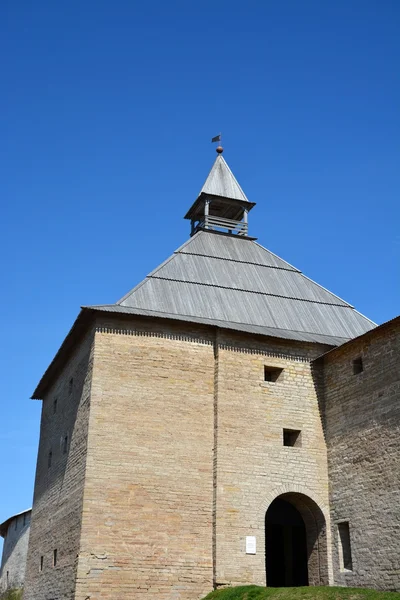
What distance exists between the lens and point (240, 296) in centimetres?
2130

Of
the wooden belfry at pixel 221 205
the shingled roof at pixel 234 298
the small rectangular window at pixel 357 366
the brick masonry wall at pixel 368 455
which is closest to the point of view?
the brick masonry wall at pixel 368 455

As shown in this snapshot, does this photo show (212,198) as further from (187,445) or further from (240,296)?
(187,445)

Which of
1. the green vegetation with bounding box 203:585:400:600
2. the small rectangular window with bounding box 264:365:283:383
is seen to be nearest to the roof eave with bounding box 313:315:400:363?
the small rectangular window with bounding box 264:365:283:383

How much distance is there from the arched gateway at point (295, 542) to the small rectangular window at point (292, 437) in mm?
1326

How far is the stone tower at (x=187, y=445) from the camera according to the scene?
16891 millimetres

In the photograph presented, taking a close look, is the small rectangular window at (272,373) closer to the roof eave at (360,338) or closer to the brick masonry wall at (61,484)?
the roof eave at (360,338)

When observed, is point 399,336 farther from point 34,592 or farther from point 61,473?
point 34,592

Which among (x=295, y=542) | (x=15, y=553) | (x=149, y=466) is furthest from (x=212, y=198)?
(x=15, y=553)

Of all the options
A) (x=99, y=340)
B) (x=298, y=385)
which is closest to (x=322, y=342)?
(x=298, y=385)

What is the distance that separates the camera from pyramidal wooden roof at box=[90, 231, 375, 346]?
64.7ft

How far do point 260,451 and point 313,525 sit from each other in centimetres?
253

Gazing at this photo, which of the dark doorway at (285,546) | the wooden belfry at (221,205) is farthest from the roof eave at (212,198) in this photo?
the dark doorway at (285,546)

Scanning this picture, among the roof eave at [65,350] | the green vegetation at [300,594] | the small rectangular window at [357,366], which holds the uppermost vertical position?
the roof eave at [65,350]

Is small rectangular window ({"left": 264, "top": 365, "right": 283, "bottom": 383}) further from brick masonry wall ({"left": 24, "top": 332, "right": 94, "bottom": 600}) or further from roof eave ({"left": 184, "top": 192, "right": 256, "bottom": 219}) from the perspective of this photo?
roof eave ({"left": 184, "top": 192, "right": 256, "bottom": 219})
